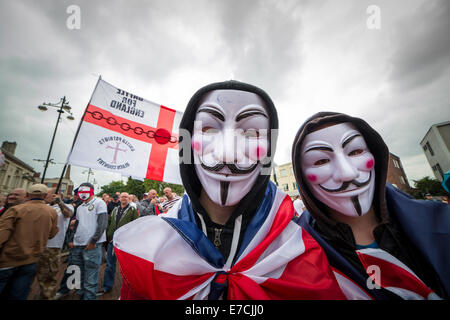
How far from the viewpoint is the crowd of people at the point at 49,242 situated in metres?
2.56

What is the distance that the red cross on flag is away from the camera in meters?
2.99

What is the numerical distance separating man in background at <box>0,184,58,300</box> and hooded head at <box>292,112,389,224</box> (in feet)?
13.1

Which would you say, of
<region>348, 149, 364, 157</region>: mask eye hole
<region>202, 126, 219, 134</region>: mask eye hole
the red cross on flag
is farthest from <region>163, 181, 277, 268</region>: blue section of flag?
the red cross on flag

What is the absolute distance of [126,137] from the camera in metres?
3.39

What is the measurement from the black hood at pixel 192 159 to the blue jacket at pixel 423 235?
606 millimetres

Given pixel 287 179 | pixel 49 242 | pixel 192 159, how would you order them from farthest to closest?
pixel 287 179 → pixel 49 242 → pixel 192 159

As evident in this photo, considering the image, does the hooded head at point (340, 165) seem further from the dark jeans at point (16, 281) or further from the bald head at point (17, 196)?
the bald head at point (17, 196)

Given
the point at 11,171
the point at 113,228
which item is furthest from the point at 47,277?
the point at 11,171

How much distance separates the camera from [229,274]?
40.6 inches

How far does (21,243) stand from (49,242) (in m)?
1.15

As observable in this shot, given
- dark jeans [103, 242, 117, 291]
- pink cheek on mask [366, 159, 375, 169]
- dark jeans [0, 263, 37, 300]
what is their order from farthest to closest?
dark jeans [103, 242, 117, 291], dark jeans [0, 263, 37, 300], pink cheek on mask [366, 159, 375, 169]

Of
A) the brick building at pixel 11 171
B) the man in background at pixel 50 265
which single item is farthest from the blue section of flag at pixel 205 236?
the brick building at pixel 11 171

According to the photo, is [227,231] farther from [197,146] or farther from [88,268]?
[88,268]

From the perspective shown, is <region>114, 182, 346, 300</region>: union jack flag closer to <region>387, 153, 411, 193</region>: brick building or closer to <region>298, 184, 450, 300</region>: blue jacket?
<region>298, 184, 450, 300</region>: blue jacket
